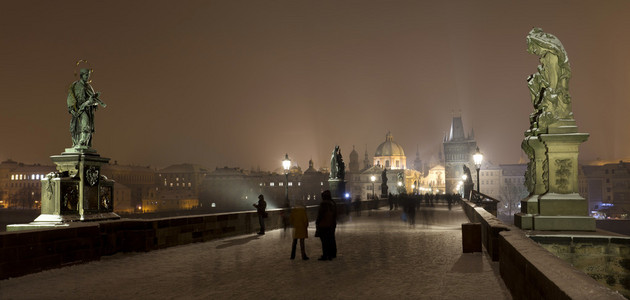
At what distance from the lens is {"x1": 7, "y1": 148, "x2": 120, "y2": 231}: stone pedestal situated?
1273cm

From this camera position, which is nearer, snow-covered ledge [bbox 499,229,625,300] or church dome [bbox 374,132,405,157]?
snow-covered ledge [bbox 499,229,625,300]

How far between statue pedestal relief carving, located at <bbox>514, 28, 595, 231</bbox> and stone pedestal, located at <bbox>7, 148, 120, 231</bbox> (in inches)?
390

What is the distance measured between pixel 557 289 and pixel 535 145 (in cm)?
953

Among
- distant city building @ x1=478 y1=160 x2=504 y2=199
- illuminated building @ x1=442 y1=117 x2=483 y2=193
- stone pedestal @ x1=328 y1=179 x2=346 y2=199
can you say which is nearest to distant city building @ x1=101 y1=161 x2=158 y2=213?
illuminated building @ x1=442 y1=117 x2=483 y2=193

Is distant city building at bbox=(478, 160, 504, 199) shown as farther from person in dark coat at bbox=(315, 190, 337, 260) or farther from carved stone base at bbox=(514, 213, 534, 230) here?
person in dark coat at bbox=(315, 190, 337, 260)

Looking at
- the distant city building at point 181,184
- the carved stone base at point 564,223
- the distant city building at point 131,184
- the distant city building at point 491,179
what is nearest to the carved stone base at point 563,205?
the carved stone base at point 564,223

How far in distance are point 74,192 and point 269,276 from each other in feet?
17.8

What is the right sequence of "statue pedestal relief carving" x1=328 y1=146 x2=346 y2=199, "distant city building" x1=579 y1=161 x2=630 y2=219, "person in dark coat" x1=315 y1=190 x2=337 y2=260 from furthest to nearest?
"distant city building" x1=579 y1=161 x2=630 y2=219
"statue pedestal relief carving" x1=328 y1=146 x2=346 y2=199
"person in dark coat" x1=315 y1=190 x2=337 y2=260

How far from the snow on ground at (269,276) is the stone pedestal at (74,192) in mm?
1244

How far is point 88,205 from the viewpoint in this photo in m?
13.5

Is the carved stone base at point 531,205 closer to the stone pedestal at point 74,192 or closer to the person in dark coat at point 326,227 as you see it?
the person in dark coat at point 326,227

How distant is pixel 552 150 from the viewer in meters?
13.2

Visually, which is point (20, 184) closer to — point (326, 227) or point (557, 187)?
point (326, 227)

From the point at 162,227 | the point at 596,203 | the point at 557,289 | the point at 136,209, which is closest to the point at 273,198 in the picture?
the point at 136,209
